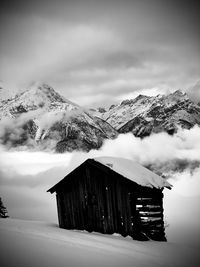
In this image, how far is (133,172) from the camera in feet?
56.6

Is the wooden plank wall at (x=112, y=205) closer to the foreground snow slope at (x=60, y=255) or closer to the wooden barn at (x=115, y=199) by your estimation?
the wooden barn at (x=115, y=199)

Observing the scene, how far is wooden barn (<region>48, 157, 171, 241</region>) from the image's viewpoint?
1644cm

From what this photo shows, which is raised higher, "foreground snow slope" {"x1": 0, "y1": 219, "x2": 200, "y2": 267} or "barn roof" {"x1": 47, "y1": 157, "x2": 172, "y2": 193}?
"barn roof" {"x1": 47, "y1": 157, "x2": 172, "y2": 193}

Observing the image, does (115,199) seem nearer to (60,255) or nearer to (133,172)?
(133,172)

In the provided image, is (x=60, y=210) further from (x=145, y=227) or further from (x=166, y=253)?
(x=166, y=253)

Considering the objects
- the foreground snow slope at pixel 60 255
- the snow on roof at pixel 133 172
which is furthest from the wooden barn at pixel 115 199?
the foreground snow slope at pixel 60 255

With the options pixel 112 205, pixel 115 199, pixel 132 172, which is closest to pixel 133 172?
pixel 132 172

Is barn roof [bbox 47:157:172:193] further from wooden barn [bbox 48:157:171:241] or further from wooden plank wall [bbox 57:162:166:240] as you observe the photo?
wooden plank wall [bbox 57:162:166:240]

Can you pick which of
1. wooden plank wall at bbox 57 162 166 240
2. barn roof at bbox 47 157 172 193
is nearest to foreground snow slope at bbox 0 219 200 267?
wooden plank wall at bbox 57 162 166 240

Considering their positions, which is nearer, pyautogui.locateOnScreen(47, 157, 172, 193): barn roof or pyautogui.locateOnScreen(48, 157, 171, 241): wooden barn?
pyautogui.locateOnScreen(48, 157, 171, 241): wooden barn

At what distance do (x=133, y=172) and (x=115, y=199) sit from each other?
1.73 m

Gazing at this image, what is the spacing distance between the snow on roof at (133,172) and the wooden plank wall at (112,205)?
0.34 m

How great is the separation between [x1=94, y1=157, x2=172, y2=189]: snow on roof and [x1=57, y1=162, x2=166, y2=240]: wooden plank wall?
34 cm

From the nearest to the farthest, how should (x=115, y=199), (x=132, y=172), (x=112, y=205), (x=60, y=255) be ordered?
(x=60, y=255) → (x=115, y=199) → (x=112, y=205) → (x=132, y=172)
